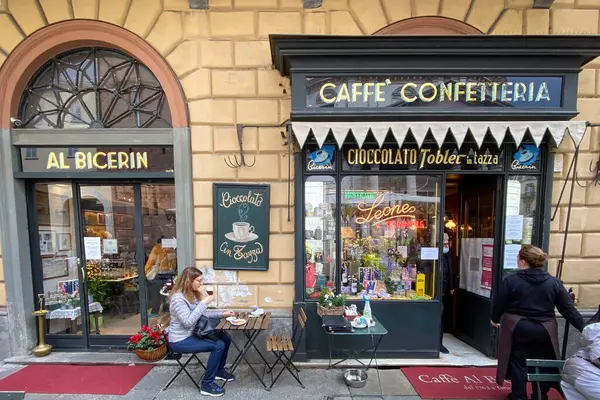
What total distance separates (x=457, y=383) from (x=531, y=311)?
1412mm

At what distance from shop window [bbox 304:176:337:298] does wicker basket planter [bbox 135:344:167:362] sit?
90.4 inches

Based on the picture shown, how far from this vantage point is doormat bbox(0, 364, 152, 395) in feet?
11.5

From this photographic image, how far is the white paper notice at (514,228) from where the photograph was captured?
4.18 m

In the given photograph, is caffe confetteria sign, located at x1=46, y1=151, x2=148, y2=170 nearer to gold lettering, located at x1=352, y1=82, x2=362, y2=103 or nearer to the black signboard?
the black signboard

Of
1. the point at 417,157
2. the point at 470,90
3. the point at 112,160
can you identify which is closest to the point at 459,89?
the point at 470,90

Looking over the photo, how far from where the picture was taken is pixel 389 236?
4.54m

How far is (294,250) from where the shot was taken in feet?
13.8

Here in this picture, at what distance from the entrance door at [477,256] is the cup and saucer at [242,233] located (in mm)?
3620

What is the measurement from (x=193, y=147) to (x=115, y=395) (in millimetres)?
3331

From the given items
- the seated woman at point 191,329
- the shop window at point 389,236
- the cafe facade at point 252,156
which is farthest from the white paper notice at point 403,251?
the seated woman at point 191,329

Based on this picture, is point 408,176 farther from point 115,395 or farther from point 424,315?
point 115,395

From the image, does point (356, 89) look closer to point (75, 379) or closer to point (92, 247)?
point (92, 247)

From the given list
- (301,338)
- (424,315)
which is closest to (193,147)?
(301,338)

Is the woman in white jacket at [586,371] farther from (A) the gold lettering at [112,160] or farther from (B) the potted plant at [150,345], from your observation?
(A) the gold lettering at [112,160]
